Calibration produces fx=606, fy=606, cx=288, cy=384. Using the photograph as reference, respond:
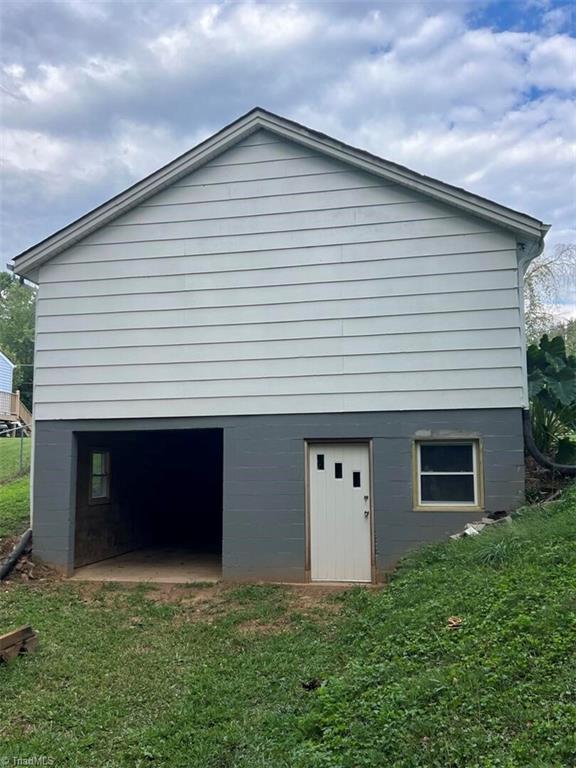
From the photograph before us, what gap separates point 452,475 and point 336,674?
159 inches

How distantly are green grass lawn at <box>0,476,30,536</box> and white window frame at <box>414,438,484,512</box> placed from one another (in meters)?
6.39

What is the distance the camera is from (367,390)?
324 inches

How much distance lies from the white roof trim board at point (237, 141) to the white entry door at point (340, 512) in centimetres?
353

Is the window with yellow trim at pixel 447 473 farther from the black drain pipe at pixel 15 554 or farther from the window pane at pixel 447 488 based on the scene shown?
the black drain pipe at pixel 15 554

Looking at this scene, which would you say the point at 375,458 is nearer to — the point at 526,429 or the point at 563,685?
the point at 526,429

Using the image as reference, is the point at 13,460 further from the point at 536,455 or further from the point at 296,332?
the point at 536,455

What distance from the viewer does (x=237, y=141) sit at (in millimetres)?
8852

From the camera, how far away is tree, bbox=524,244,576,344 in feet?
49.6

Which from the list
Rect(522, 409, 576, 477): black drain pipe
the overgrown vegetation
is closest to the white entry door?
Rect(522, 409, 576, 477): black drain pipe

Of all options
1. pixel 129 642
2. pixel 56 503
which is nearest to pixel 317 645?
pixel 129 642

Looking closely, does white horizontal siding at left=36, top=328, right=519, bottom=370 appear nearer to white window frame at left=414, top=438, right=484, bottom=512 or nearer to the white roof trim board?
white window frame at left=414, top=438, right=484, bottom=512

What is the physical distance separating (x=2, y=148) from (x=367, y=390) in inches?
413

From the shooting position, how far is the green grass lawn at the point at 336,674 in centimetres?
327

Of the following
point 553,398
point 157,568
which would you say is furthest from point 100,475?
point 553,398
